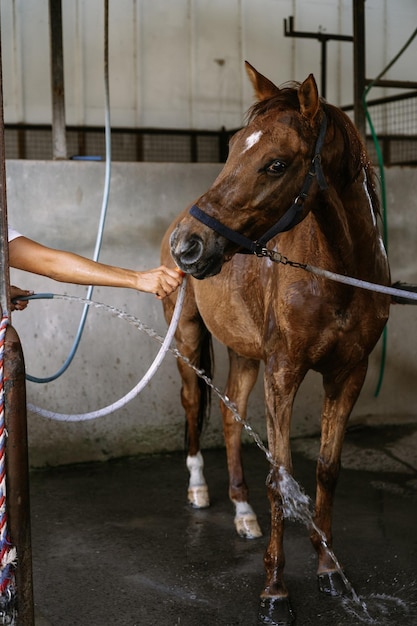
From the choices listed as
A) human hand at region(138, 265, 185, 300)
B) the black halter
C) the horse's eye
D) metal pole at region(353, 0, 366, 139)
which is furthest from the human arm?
metal pole at region(353, 0, 366, 139)

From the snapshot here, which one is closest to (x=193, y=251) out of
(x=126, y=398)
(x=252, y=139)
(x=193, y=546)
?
(x=252, y=139)

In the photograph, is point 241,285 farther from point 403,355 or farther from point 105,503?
point 403,355

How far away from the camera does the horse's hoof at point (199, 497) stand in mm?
3445

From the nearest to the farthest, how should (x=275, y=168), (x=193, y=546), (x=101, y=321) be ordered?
(x=275, y=168), (x=193, y=546), (x=101, y=321)

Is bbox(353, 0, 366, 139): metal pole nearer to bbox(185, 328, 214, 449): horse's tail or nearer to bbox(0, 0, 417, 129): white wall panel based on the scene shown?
bbox(185, 328, 214, 449): horse's tail

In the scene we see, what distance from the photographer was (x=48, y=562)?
112 inches

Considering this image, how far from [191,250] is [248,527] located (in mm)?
1550

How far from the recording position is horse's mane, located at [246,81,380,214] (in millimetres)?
2105

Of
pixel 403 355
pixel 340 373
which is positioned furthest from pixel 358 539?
pixel 403 355

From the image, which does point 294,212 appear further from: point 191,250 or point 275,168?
point 191,250

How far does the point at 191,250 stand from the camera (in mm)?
1961

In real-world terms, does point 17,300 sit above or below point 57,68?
below

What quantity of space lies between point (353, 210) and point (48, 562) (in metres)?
1.71

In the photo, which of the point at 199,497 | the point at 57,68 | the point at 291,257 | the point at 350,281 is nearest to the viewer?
the point at 350,281
